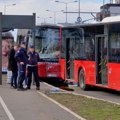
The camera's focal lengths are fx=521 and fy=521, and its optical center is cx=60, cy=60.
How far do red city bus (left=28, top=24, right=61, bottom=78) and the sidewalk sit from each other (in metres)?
8.33

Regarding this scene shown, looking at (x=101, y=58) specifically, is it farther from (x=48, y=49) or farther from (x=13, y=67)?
(x=48, y=49)

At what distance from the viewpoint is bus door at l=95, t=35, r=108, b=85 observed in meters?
20.9

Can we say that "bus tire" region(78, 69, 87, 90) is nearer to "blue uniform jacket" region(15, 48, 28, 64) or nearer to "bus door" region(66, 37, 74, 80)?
"bus door" region(66, 37, 74, 80)

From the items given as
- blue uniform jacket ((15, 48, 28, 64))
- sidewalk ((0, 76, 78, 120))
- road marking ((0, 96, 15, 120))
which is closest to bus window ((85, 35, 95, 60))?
blue uniform jacket ((15, 48, 28, 64))

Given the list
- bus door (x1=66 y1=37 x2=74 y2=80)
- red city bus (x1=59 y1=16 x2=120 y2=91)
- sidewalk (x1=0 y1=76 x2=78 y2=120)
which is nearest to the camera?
sidewalk (x1=0 y1=76 x2=78 y2=120)

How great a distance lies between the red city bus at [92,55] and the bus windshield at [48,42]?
1.43 meters

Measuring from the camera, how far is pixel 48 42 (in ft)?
94.5

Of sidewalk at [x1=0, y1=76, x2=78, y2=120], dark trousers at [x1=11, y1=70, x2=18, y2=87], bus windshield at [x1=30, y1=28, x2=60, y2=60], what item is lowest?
sidewalk at [x1=0, y1=76, x2=78, y2=120]

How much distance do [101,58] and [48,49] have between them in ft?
25.7

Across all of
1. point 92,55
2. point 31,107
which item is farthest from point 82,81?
point 31,107

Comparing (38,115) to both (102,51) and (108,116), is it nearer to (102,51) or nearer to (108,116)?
(108,116)

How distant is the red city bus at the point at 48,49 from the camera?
91.6 feet

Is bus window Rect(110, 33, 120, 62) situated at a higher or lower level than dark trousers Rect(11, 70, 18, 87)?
higher

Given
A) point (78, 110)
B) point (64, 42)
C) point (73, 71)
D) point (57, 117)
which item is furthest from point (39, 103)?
point (64, 42)
